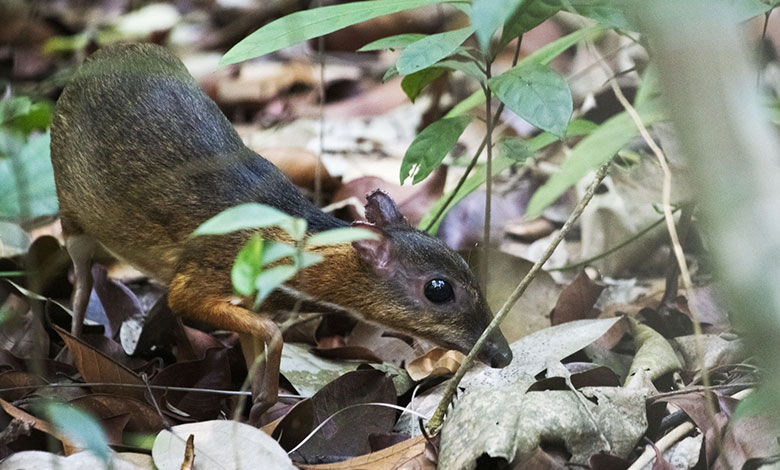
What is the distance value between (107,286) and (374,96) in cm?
335

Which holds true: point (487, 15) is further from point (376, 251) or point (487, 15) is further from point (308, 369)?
point (308, 369)

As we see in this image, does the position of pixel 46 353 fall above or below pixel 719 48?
below

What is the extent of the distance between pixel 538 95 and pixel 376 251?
122 centimetres

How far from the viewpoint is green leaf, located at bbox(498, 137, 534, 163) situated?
440 cm

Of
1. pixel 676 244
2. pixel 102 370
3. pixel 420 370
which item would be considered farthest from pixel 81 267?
pixel 676 244

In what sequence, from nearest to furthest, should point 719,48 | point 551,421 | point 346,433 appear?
point 719,48 → point 551,421 → point 346,433

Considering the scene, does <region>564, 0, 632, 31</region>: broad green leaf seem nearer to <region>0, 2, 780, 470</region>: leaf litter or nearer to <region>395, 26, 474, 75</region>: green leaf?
<region>395, 26, 474, 75</region>: green leaf

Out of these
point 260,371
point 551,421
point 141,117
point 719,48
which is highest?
point 719,48

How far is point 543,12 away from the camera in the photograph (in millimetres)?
3967

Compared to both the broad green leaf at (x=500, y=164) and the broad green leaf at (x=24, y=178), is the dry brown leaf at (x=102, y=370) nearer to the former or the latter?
the broad green leaf at (x=24, y=178)

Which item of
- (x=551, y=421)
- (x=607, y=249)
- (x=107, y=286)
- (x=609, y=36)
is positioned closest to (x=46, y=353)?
(x=107, y=286)

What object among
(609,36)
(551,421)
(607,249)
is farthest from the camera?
(609,36)

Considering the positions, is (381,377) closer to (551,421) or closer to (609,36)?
(551,421)

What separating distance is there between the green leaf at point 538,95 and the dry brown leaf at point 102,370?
184 cm
